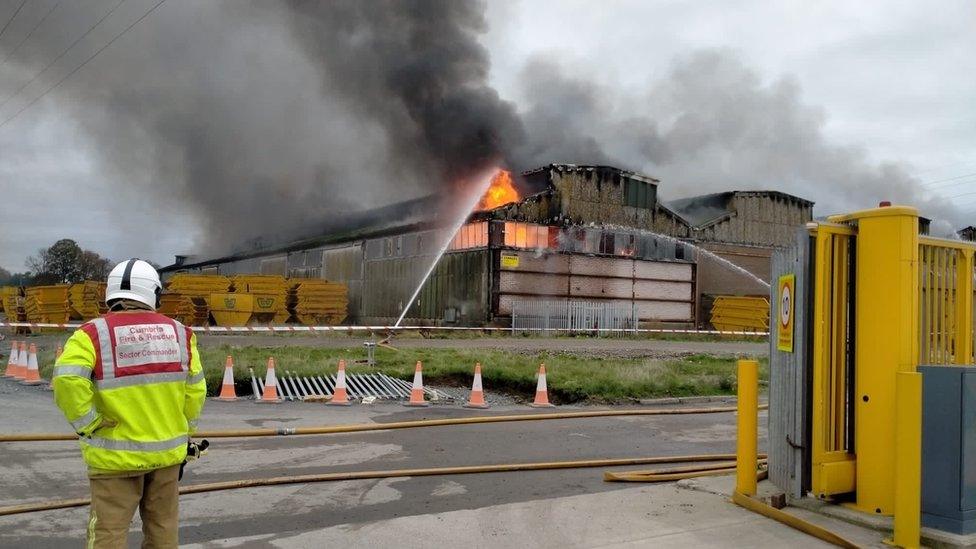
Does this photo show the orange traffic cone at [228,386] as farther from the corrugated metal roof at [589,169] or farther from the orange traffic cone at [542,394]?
the corrugated metal roof at [589,169]

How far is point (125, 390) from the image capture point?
3.26 m

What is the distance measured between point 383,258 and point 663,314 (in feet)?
40.0

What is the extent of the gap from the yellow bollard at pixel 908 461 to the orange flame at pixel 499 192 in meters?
25.0

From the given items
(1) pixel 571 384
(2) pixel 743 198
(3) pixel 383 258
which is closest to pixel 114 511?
(1) pixel 571 384

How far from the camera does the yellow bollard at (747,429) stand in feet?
17.5

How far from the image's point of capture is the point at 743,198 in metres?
35.5

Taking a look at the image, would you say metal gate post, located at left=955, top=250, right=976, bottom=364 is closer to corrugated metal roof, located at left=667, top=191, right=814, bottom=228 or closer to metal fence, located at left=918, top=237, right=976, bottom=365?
metal fence, located at left=918, top=237, right=976, bottom=365

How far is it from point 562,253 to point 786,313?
23.0 m

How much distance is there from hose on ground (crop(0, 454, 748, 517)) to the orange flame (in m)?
22.5

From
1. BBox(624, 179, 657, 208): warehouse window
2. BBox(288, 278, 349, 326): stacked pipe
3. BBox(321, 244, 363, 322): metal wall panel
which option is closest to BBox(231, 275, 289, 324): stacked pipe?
BBox(288, 278, 349, 326): stacked pipe

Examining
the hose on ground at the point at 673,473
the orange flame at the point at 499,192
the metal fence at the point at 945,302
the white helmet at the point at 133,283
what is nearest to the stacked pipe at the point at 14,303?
the orange flame at the point at 499,192

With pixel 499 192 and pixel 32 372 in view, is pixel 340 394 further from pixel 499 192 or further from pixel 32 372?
pixel 499 192

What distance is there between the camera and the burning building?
88.5ft

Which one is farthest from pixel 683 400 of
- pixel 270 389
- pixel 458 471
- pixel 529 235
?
pixel 529 235
